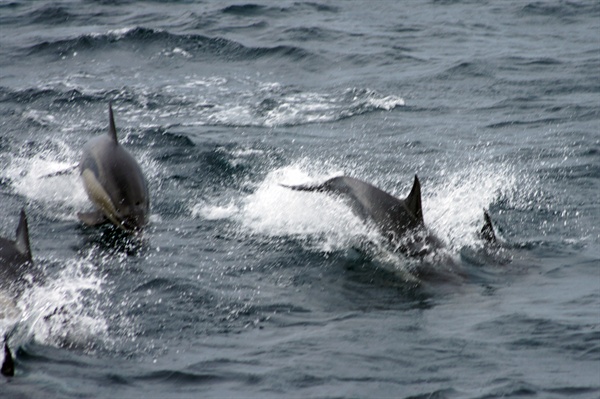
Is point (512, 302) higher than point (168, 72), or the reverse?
point (168, 72)

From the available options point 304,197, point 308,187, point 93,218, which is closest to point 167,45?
point 304,197

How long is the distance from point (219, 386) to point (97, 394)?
38.9 inches

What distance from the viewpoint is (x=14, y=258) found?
10.9 metres

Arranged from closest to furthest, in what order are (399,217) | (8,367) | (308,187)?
(8,367) → (399,217) → (308,187)

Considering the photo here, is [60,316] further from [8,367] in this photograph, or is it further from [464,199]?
[464,199]

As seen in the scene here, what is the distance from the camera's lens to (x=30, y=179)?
15000mm

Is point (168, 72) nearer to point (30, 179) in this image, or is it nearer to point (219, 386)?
point (30, 179)

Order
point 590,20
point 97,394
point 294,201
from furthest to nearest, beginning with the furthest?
point 590,20 < point 294,201 < point 97,394

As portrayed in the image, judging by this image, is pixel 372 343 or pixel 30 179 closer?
pixel 372 343

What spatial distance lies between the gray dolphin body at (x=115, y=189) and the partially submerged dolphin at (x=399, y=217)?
2.40m

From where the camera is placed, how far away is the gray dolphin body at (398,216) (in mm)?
12008

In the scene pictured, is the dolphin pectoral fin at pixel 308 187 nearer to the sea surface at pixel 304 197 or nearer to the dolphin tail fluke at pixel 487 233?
Answer: the sea surface at pixel 304 197

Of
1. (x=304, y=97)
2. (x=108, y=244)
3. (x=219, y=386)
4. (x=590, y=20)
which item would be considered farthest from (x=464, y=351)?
(x=590, y=20)

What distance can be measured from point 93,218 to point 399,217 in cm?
361
